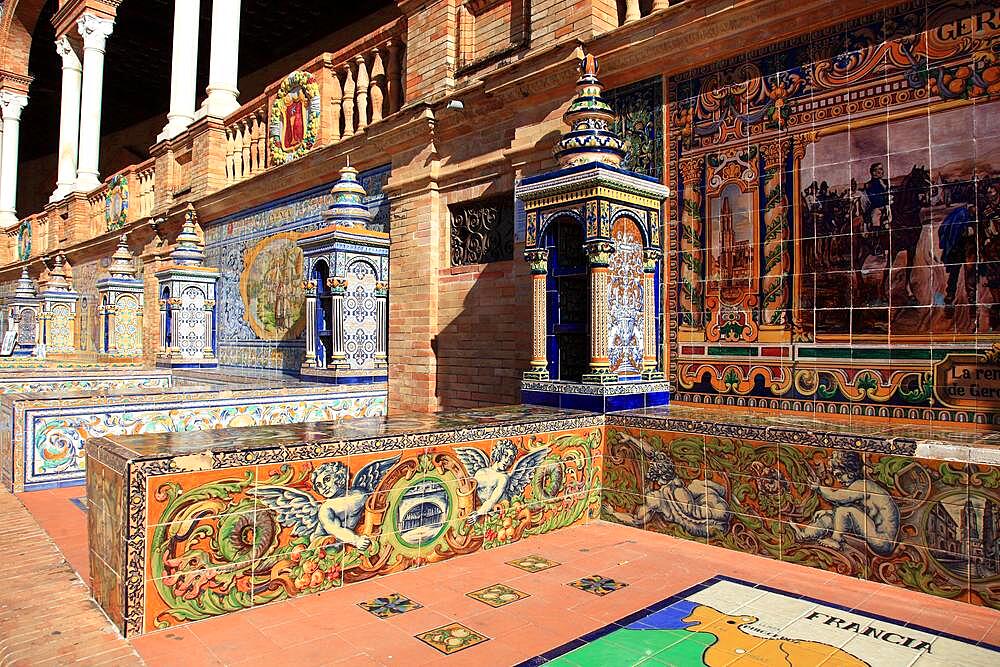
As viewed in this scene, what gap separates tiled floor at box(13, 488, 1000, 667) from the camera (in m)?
2.62

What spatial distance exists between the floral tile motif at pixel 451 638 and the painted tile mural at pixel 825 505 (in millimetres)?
1763

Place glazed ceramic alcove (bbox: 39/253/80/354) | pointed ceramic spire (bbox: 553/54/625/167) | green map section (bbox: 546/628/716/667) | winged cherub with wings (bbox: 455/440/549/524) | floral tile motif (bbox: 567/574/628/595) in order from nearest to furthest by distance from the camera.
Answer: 1. green map section (bbox: 546/628/716/667)
2. floral tile motif (bbox: 567/574/628/595)
3. winged cherub with wings (bbox: 455/440/549/524)
4. pointed ceramic spire (bbox: 553/54/625/167)
5. glazed ceramic alcove (bbox: 39/253/80/354)

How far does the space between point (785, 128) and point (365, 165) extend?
5.42 metres

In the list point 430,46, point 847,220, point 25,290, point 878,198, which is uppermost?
point 430,46

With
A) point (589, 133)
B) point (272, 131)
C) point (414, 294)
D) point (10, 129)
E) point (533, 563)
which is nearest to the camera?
point (533, 563)

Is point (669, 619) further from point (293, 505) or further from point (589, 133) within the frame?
point (589, 133)

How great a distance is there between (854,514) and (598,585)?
4.18 ft

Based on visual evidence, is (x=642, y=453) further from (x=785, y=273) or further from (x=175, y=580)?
(x=175, y=580)

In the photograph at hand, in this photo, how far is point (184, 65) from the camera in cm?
1313

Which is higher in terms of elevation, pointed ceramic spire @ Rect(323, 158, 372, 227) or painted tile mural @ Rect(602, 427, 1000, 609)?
pointed ceramic spire @ Rect(323, 158, 372, 227)

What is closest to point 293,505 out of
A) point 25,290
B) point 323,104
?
point 323,104

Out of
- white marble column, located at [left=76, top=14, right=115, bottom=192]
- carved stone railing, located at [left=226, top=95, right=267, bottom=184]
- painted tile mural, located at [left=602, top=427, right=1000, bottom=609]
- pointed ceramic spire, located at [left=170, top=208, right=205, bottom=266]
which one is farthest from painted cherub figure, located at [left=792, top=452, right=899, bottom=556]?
white marble column, located at [left=76, top=14, right=115, bottom=192]

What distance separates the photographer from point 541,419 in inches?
169

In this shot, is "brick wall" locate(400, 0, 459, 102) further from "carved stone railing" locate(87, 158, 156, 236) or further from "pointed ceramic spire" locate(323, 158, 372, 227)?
"carved stone railing" locate(87, 158, 156, 236)
